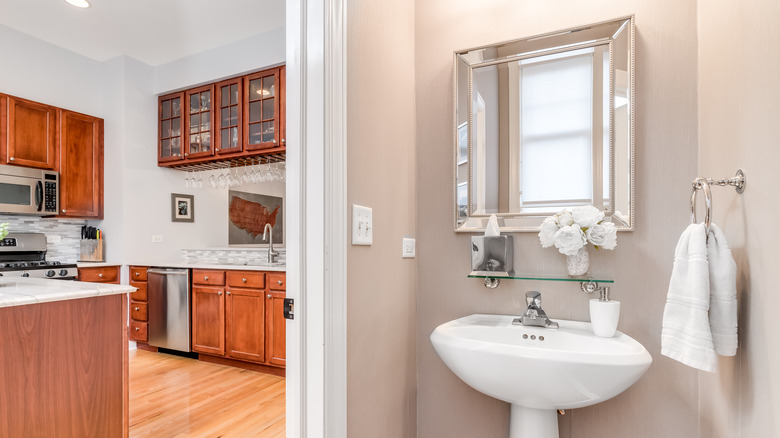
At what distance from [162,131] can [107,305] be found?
2889 mm

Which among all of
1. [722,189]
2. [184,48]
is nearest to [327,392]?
[722,189]

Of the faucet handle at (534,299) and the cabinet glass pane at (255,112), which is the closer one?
the faucet handle at (534,299)

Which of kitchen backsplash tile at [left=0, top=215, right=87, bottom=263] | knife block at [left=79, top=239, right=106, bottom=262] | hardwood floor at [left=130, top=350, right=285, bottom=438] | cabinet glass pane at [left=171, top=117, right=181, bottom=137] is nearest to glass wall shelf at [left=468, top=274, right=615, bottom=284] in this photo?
hardwood floor at [left=130, top=350, right=285, bottom=438]

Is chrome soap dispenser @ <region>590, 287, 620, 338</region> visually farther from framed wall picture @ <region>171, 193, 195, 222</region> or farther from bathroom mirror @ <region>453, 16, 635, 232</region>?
framed wall picture @ <region>171, 193, 195, 222</region>

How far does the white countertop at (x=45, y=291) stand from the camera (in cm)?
154

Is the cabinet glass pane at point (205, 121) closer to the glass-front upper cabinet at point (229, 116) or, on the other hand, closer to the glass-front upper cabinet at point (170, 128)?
the glass-front upper cabinet at point (229, 116)

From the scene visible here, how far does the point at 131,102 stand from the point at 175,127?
453 millimetres

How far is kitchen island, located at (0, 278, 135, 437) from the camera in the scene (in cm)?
152

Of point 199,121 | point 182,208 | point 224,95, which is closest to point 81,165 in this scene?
point 182,208

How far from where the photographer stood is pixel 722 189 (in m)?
1.17

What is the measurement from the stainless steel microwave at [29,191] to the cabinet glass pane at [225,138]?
4.99ft

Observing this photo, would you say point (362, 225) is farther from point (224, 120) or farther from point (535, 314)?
point (224, 120)

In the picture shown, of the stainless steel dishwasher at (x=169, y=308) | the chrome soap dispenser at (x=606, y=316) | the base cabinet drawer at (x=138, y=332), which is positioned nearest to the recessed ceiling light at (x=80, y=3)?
the stainless steel dishwasher at (x=169, y=308)

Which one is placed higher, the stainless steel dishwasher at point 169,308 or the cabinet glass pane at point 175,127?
the cabinet glass pane at point 175,127
